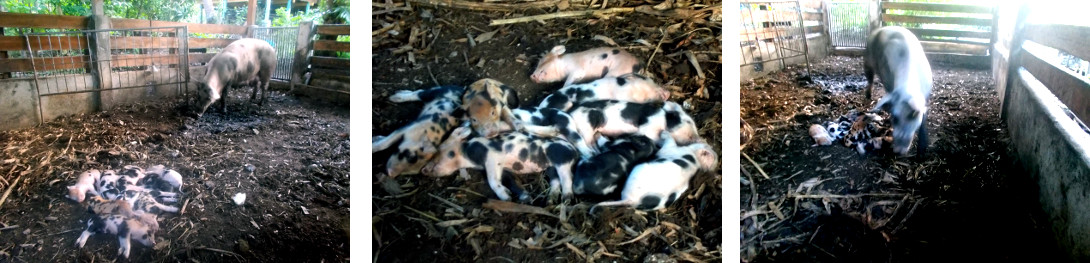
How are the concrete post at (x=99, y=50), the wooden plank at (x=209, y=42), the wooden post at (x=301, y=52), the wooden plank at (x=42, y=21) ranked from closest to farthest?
the wooden plank at (x=42, y=21)
the concrete post at (x=99, y=50)
the wooden plank at (x=209, y=42)
the wooden post at (x=301, y=52)

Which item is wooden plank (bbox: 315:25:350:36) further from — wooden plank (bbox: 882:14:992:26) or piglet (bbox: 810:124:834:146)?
wooden plank (bbox: 882:14:992:26)

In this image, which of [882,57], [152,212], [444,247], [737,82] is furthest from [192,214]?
[882,57]

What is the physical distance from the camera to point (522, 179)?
7.68 feet

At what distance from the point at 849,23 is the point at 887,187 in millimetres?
543

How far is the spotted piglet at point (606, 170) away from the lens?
2.31 metres

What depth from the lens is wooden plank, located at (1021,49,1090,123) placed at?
2.01 metres

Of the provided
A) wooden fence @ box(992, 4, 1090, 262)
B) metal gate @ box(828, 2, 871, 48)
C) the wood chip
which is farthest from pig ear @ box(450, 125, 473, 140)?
wooden fence @ box(992, 4, 1090, 262)

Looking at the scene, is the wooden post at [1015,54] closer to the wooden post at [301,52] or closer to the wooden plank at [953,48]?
the wooden plank at [953,48]

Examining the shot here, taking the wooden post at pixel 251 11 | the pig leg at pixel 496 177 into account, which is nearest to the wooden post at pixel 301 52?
the wooden post at pixel 251 11

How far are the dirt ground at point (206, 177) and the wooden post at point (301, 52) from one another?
0.07m

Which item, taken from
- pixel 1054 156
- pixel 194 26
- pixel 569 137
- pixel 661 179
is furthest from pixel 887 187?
pixel 194 26

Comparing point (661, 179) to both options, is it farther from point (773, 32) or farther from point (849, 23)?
point (849, 23)

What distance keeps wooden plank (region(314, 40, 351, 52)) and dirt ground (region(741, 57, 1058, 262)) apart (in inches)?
55.8

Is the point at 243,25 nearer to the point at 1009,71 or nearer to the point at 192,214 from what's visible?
the point at 192,214
